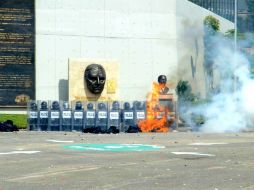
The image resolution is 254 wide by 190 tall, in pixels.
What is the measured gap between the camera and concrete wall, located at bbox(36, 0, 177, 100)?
4350cm

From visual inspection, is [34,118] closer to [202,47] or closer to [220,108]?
[220,108]

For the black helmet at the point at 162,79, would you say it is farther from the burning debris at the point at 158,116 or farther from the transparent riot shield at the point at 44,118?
the transparent riot shield at the point at 44,118

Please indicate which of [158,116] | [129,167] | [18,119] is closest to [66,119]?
[18,119]

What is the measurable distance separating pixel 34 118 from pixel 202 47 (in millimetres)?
15689

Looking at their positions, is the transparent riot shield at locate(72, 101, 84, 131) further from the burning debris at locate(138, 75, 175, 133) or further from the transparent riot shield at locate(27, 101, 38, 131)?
the burning debris at locate(138, 75, 175, 133)

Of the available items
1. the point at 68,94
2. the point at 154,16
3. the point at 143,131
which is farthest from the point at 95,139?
the point at 154,16

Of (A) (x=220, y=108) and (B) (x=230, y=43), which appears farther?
(B) (x=230, y=43)

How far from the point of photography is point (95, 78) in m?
42.7

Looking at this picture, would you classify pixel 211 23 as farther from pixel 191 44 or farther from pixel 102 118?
pixel 102 118

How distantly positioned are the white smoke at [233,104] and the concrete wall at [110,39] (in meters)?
7.21

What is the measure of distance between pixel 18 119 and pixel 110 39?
27.9ft

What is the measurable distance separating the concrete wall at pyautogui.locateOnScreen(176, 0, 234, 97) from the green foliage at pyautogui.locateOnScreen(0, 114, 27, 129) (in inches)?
502

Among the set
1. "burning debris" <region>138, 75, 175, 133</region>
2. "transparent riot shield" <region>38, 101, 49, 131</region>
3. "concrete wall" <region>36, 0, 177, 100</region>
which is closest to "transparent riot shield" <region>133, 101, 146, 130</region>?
"burning debris" <region>138, 75, 175, 133</region>

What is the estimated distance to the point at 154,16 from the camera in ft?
151
